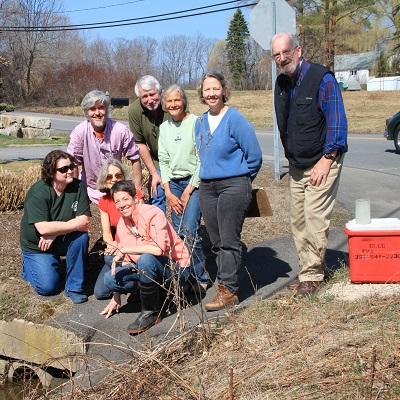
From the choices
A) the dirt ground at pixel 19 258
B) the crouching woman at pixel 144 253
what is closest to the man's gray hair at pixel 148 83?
the crouching woman at pixel 144 253

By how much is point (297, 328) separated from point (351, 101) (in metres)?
37.3

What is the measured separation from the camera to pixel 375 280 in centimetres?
502

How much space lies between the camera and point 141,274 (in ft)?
15.7

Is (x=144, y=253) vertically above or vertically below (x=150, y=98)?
below

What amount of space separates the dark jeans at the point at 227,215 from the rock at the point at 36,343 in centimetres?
121

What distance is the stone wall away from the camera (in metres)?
24.3

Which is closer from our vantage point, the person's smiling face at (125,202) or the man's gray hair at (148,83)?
the person's smiling face at (125,202)

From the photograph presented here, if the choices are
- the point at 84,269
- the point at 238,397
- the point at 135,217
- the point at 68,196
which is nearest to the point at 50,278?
the point at 84,269

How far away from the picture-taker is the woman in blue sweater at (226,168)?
4.90 metres

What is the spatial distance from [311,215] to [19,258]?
3190 mm

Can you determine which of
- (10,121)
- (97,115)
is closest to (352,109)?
(10,121)

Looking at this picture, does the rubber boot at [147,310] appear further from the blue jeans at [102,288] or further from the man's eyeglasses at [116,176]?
the man's eyeglasses at [116,176]

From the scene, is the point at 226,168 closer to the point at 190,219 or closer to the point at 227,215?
the point at 227,215

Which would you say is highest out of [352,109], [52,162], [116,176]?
[52,162]
